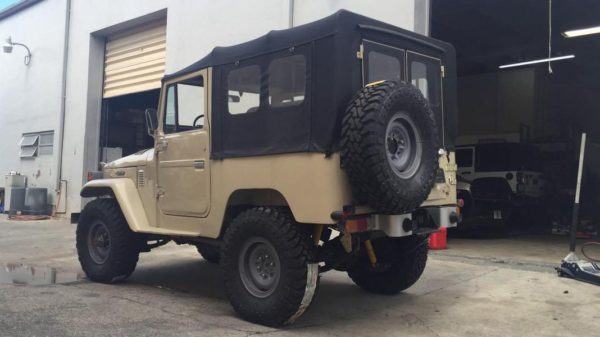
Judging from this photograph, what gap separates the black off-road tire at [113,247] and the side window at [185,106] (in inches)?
53.2

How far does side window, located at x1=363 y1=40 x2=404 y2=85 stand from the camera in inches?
191

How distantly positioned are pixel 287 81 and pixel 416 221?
73.5 inches

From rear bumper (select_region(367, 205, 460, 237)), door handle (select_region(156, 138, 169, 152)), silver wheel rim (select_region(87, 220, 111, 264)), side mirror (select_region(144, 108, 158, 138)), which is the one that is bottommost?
silver wheel rim (select_region(87, 220, 111, 264))

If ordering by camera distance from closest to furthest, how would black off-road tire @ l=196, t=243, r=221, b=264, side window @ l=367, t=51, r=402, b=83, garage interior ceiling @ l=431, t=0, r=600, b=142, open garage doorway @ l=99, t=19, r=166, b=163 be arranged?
side window @ l=367, t=51, r=402, b=83
black off-road tire @ l=196, t=243, r=221, b=264
garage interior ceiling @ l=431, t=0, r=600, b=142
open garage doorway @ l=99, t=19, r=166, b=163

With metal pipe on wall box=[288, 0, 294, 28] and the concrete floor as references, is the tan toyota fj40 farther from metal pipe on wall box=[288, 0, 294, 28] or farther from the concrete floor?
metal pipe on wall box=[288, 0, 294, 28]

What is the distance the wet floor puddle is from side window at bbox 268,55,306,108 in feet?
13.2

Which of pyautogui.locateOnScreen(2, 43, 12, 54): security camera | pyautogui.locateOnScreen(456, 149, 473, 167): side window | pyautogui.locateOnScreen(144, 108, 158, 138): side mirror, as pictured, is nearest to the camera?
pyautogui.locateOnScreen(144, 108, 158, 138): side mirror

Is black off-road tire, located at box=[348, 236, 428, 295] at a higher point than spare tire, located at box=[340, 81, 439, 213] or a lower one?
lower

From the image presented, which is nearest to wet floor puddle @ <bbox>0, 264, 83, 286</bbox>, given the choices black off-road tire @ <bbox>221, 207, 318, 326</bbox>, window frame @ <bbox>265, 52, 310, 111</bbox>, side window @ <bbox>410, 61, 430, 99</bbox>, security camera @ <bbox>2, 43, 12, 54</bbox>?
black off-road tire @ <bbox>221, 207, 318, 326</bbox>

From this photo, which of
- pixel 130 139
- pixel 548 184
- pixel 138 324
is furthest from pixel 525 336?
pixel 130 139

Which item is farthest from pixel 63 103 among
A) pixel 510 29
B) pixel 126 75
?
pixel 510 29

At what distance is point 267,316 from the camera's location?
4770 mm

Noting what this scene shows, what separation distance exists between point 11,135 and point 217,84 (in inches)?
678

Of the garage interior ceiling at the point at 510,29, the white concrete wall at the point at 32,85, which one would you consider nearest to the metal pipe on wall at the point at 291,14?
the garage interior ceiling at the point at 510,29
